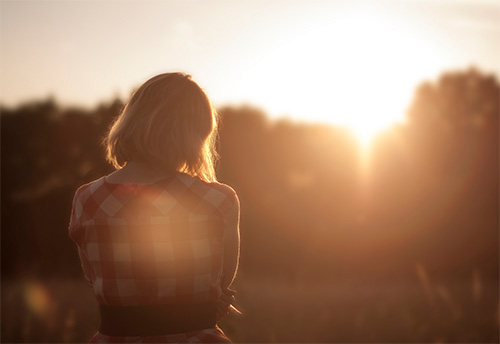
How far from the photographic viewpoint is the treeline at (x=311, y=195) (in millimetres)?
13180

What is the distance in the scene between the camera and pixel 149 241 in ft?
6.75

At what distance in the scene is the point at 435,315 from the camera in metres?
9.77

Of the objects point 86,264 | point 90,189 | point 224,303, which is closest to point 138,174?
point 90,189

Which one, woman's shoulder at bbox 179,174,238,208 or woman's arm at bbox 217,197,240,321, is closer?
woman's shoulder at bbox 179,174,238,208

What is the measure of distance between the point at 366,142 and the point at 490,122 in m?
5.60

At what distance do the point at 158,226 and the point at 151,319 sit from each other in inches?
14.1

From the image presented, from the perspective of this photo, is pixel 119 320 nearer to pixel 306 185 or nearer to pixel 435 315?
pixel 435 315

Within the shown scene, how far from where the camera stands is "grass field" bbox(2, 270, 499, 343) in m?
8.79

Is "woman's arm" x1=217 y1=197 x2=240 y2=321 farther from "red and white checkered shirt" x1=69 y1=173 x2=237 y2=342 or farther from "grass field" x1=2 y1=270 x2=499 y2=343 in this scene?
"grass field" x1=2 y1=270 x2=499 y2=343

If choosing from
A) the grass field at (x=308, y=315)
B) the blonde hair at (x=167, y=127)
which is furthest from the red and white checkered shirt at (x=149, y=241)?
the grass field at (x=308, y=315)

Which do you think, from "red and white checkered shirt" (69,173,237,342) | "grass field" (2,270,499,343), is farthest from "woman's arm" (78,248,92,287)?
"grass field" (2,270,499,343)

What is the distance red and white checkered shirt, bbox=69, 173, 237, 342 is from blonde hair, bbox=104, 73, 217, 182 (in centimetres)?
11

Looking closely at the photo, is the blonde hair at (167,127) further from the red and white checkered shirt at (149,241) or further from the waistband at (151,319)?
the waistband at (151,319)

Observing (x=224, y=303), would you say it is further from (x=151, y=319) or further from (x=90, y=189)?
(x=90, y=189)
